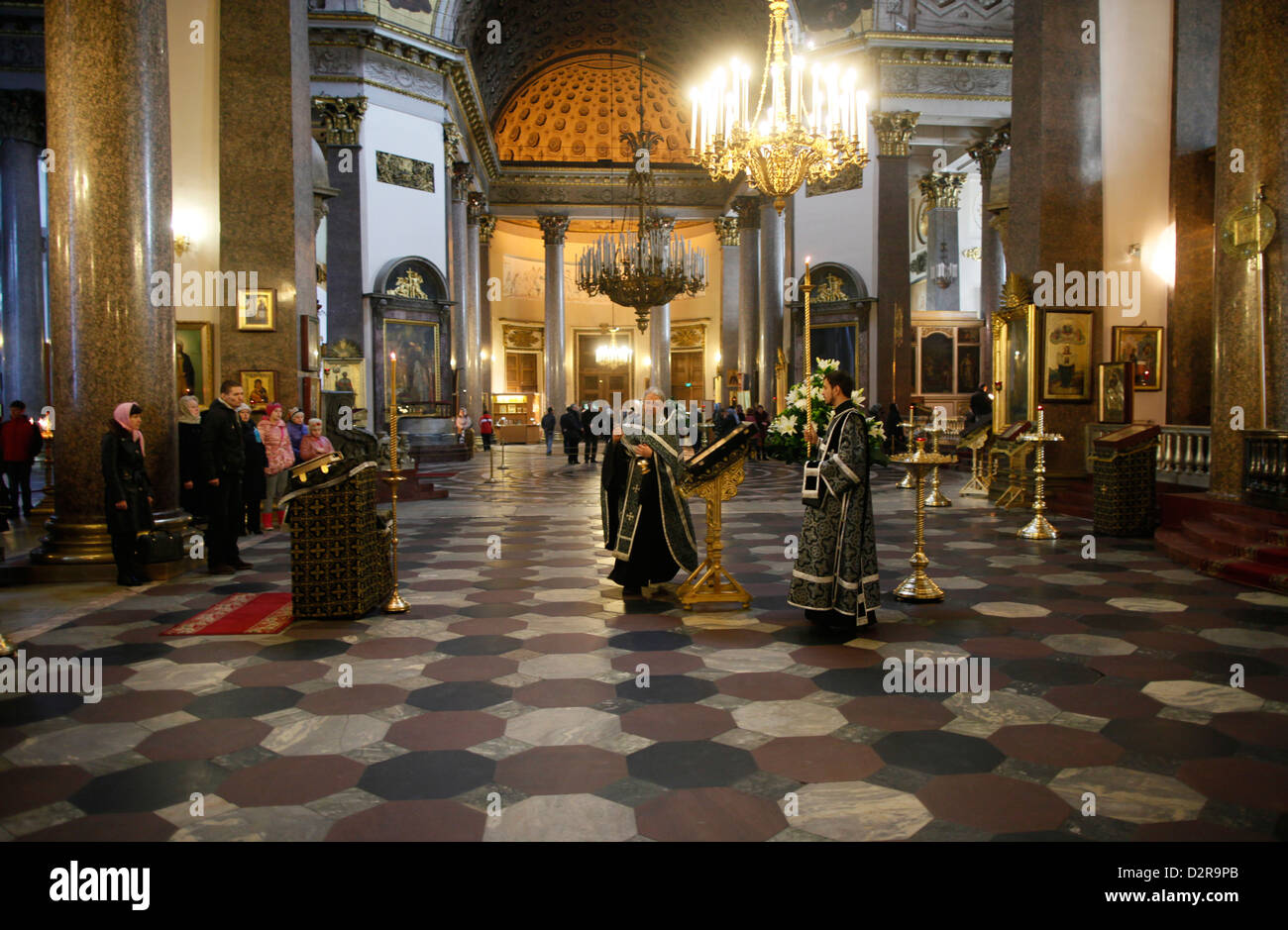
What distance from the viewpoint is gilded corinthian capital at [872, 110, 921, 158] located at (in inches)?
781

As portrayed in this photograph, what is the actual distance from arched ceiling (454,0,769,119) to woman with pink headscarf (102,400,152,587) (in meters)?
21.0

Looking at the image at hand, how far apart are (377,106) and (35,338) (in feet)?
30.7

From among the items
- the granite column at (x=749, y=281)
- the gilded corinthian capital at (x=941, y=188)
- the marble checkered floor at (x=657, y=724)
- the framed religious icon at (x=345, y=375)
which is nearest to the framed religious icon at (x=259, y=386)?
the marble checkered floor at (x=657, y=724)

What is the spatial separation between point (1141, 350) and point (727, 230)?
2238 centimetres

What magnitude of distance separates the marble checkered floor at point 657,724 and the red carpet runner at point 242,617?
7.0 inches

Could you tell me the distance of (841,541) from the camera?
17.3 ft

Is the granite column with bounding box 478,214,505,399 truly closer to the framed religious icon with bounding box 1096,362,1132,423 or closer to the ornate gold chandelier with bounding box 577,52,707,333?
the ornate gold chandelier with bounding box 577,52,707,333

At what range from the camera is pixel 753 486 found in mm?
15320

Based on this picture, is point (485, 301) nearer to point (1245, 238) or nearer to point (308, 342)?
point (308, 342)

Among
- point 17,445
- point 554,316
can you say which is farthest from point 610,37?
point 17,445

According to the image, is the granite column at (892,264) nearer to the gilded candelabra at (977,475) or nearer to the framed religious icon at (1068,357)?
the gilded candelabra at (977,475)

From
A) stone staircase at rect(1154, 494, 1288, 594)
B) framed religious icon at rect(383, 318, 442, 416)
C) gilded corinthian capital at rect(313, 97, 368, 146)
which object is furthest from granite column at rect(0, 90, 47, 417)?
stone staircase at rect(1154, 494, 1288, 594)

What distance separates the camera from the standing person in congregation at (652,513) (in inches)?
253
